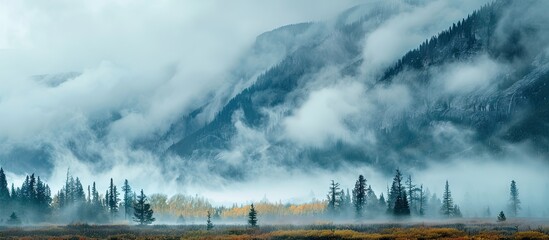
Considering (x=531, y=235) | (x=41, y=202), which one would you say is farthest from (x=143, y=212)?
(x=531, y=235)

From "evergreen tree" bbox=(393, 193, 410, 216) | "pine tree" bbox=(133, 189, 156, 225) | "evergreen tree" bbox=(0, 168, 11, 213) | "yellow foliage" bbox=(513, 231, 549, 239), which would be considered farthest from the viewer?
"evergreen tree" bbox=(0, 168, 11, 213)

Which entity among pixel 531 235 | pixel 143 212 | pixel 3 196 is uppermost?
pixel 3 196

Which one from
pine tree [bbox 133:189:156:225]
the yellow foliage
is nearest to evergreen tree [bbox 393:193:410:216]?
the yellow foliage

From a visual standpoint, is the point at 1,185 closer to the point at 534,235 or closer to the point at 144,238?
the point at 144,238

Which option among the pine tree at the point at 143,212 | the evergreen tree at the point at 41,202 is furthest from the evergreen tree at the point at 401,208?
the evergreen tree at the point at 41,202

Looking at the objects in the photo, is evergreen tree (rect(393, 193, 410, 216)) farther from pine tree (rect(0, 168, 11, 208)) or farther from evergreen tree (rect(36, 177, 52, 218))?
pine tree (rect(0, 168, 11, 208))

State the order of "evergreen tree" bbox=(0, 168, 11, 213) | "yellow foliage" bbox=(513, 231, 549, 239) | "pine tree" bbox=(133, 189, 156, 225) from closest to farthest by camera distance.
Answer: "yellow foliage" bbox=(513, 231, 549, 239)
"pine tree" bbox=(133, 189, 156, 225)
"evergreen tree" bbox=(0, 168, 11, 213)

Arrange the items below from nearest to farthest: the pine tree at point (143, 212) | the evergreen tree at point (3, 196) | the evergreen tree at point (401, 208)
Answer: the evergreen tree at point (401, 208), the pine tree at point (143, 212), the evergreen tree at point (3, 196)

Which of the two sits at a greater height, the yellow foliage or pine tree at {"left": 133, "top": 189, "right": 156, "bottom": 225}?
pine tree at {"left": 133, "top": 189, "right": 156, "bottom": 225}

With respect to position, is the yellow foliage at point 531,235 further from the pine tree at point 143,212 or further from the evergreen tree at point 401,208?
the pine tree at point 143,212

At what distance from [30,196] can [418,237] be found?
438 feet

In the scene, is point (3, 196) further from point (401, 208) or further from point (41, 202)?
point (401, 208)

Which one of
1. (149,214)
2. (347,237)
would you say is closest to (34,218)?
(149,214)

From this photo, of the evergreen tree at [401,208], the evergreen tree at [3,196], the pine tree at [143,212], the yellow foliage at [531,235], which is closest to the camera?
the yellow foliage at [531,235]
